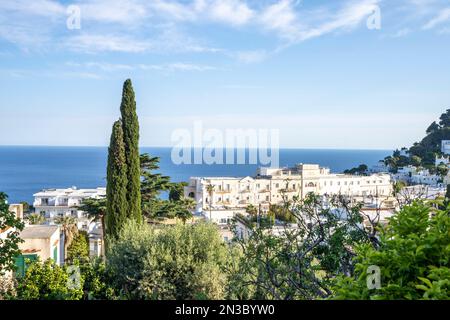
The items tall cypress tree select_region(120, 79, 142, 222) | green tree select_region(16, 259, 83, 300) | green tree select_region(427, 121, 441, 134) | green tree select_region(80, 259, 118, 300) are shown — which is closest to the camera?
green tree select_region(16, 259, 83, 300)

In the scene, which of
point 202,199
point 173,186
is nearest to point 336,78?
point 173,186

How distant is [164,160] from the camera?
4515 inches

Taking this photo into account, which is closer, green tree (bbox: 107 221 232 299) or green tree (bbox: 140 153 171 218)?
green tree (bbox: 107 221 232 299)

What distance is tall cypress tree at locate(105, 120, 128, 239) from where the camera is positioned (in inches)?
443

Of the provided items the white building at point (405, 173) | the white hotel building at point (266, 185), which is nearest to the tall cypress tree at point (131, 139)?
the white hotel building at point (266, 185)

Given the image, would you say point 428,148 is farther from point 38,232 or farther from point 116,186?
point 38,232

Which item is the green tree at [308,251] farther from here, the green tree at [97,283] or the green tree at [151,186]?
the green tree at [151,186]

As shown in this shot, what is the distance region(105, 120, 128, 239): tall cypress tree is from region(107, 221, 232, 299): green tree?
2.78 metres

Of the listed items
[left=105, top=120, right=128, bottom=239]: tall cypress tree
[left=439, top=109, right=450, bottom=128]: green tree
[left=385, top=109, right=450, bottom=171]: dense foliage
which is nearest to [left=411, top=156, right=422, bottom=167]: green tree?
[left=385, top=109, right=450, bottom=171]: dense foliage

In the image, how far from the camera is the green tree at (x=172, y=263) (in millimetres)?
7359

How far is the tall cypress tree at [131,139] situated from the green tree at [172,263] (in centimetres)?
357

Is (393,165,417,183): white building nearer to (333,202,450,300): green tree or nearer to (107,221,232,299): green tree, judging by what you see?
(107,221,232,299): green tree

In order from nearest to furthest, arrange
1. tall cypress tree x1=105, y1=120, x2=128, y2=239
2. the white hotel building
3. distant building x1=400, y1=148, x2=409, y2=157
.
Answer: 1. tall cypress tree x1=105, y1=120, x2=128, y2=239
2. the white hotel building
3. distant building x1=400, y1=148, x2=409, y2=157

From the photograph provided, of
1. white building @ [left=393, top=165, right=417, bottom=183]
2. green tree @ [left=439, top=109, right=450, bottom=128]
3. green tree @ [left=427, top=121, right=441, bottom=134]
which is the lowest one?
white building @ [left=393, top=165, right=417, bottom=183]
